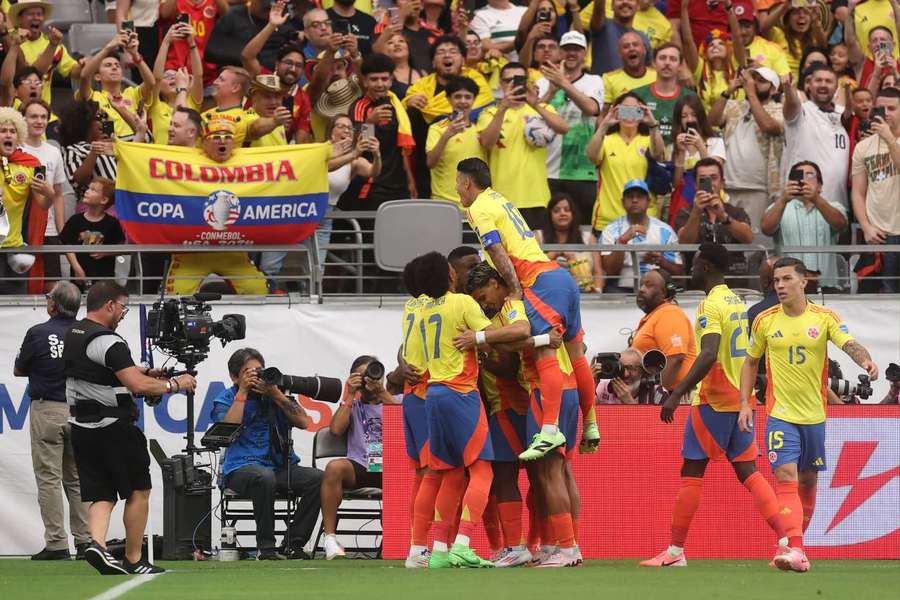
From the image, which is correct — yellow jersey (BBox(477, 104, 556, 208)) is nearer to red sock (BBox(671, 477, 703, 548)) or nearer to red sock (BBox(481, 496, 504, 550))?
red sock (BBox(481, 496, 504, 550))

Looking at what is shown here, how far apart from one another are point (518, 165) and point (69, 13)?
666 centimetres

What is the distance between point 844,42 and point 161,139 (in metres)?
7.99

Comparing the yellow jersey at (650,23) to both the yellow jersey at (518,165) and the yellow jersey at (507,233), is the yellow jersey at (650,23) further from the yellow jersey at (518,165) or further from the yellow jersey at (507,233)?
the yellow jersey at (507,233)

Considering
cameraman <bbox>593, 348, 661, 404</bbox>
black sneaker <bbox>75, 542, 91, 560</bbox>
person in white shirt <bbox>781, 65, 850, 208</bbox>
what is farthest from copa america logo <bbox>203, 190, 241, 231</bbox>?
person in white shirt <bbox>781, 65, 850, 208</bbox>

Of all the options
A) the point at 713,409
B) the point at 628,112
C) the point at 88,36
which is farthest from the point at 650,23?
the point at 713,409

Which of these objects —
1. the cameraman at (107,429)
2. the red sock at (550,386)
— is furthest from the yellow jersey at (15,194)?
the red sock at (550,386)

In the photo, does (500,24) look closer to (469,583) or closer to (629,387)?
(629,387)

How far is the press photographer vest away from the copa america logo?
3.92 metres

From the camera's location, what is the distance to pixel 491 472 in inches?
453

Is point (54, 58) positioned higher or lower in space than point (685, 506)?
higher

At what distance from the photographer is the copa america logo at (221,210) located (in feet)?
50.1

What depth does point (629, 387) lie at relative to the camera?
14.0 meters

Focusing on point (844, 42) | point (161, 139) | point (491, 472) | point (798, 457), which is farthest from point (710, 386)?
point (844, 42)

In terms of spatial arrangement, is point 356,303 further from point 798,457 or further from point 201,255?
point 798,457
